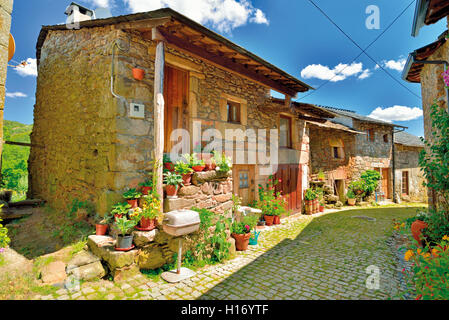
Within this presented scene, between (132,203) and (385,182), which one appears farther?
(385,182)

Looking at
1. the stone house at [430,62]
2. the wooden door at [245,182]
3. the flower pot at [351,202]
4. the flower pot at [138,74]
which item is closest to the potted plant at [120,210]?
the flower pot at [138,74]

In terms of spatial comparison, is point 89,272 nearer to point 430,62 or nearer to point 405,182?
point 430,62

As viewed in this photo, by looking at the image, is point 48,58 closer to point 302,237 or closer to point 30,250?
point 30,250

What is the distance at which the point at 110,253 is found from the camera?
10.8 feet

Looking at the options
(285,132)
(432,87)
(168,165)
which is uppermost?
(432,87)

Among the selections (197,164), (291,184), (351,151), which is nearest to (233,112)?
(197,164)

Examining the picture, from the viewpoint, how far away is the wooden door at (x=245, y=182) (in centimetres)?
669

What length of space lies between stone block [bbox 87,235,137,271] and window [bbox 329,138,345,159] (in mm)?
10855

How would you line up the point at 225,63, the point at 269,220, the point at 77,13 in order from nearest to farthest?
the point at 225,63 → the point at 77,13 → the point at 269,220

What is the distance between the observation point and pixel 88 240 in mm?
3721

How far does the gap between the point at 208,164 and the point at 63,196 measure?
11.6 ft

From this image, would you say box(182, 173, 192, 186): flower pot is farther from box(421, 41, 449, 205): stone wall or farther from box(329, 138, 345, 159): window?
box(329, 138, 345, 159): window

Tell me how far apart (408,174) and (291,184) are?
10678mm
